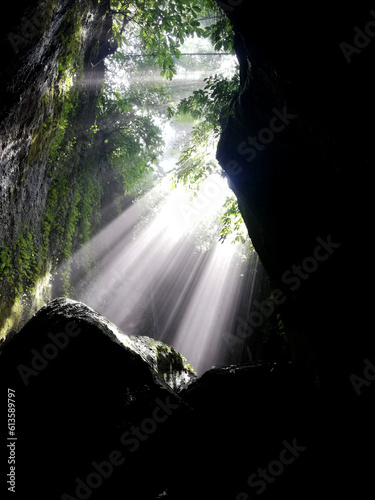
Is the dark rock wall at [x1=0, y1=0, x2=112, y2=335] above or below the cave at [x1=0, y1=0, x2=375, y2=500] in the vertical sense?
above

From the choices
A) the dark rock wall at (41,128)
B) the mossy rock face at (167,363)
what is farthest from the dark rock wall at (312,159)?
the mossy rock face at (167,363)

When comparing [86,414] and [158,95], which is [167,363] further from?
[158,95]

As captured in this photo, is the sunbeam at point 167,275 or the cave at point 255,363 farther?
the sunbeam at point 167,275

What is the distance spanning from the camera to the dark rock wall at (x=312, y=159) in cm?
293

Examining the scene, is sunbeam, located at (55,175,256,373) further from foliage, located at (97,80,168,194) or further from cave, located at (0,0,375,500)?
cave, located at (0,0,375,500)

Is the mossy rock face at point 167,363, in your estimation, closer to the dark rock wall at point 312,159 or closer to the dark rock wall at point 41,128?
the dark rock wall at point 41,128

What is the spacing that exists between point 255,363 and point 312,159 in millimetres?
3356

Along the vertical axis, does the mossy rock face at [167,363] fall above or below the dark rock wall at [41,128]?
below

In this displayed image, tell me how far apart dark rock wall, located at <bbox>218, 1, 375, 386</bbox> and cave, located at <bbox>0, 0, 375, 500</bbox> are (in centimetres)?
2

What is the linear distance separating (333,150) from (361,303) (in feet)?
6.49

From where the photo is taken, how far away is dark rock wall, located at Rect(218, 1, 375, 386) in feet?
9.62

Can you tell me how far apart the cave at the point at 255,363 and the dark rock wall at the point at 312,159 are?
2 cm

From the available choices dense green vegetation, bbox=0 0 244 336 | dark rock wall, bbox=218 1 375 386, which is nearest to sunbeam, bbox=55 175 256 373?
dense green vegetation, bbox=0 0 244 336

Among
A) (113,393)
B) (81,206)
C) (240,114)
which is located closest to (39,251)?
(81,206)
